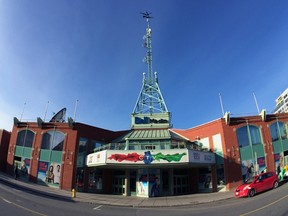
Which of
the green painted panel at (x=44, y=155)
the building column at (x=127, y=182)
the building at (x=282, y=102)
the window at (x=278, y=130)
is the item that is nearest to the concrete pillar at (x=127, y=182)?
the building column at (x=127, y=182)

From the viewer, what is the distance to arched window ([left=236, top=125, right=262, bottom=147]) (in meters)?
31.1

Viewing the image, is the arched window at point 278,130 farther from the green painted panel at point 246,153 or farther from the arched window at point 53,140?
the arched window at point 53,140

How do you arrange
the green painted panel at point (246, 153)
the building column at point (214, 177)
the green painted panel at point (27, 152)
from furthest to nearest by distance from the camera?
the green painted panel at point (27, 152) < the building column at point (214, 177) < the green painted panel at point (246, 153)

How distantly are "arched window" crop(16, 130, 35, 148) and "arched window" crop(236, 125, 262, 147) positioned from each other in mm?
28199

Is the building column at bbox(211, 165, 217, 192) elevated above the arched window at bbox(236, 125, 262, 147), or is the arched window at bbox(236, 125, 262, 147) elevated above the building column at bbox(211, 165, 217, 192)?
the arched window at bbox(236, 125, 262, 147)

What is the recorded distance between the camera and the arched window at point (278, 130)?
31109 mm

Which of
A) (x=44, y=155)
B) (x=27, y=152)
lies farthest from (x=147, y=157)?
(x=27, y=152)

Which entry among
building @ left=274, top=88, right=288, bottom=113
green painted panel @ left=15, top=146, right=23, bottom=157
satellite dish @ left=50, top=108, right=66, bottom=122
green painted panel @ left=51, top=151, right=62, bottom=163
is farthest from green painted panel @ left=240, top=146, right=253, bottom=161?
building @ left=274, top=88, right=288, bottom=113

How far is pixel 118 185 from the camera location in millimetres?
33531

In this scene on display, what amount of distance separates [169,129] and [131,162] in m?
11.6

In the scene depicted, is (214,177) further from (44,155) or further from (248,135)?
(44,155)

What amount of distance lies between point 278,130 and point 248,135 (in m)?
3.99

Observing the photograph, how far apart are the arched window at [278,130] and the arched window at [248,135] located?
5.66ft

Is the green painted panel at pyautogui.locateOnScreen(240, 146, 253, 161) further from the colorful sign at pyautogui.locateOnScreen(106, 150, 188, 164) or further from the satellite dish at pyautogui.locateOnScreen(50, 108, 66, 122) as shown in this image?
the satellite dish at pyautogui.locateOnScreen(50, 108, 66, 122)
